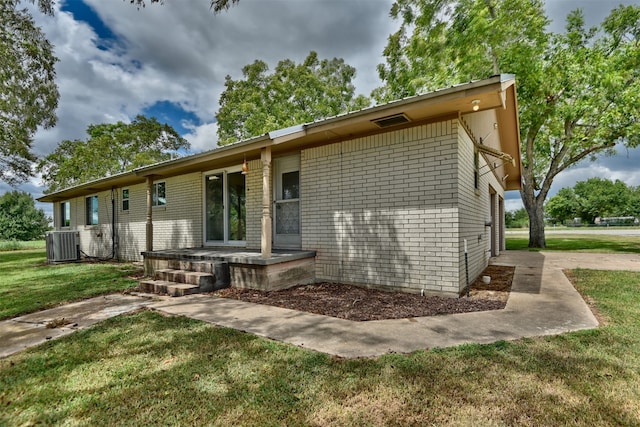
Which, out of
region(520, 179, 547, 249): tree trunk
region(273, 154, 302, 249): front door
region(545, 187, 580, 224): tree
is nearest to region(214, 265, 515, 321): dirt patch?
region(273, 154, 302, 249): front door

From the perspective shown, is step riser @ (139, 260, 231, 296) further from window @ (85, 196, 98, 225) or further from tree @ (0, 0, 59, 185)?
window @ (85, 196, 98, 225)

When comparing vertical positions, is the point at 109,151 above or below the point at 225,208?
above

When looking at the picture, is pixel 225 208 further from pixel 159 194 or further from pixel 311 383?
pixel 311 383

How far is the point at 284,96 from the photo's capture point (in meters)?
21.9

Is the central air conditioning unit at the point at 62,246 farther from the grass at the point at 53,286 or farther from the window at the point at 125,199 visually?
the grass at the point at 53,286

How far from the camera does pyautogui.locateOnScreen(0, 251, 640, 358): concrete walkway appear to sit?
3.11 metres

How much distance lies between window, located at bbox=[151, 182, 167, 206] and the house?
1697 mm

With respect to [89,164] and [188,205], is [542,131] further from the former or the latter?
[89,164]

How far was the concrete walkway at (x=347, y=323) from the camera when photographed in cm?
311

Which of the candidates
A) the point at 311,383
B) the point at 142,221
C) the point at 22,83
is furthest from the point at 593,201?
the point at 22,83

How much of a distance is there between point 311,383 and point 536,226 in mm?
17032

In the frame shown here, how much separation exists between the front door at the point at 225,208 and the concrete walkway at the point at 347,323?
10.2 feet

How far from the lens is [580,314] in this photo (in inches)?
156

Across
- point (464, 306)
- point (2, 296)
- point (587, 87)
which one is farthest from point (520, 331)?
point (587, 87)
